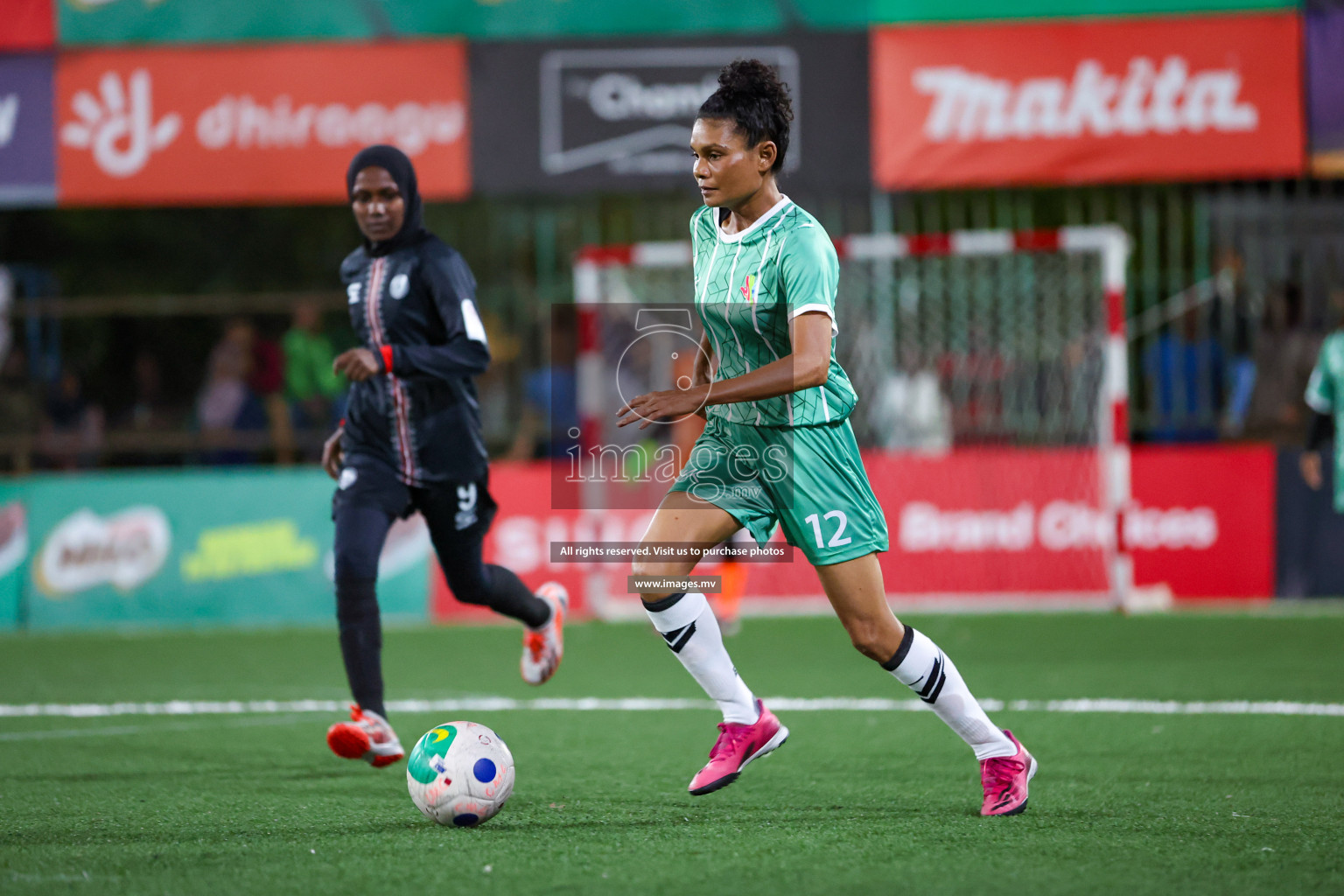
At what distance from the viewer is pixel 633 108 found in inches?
494

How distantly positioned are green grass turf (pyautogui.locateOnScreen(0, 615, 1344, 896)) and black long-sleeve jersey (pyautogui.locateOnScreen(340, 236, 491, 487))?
1200 mm

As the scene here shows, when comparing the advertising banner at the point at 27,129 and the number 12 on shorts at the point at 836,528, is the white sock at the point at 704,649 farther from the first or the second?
the advertising banner at the point at 27,129

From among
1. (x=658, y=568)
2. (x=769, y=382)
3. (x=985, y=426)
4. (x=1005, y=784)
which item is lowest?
(x=1005, y=784)

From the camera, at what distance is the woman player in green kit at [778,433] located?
15.7ft

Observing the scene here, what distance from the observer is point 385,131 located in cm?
1270

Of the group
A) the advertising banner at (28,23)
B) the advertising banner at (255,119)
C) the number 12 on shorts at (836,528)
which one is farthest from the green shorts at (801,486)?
the advertising banner at (28,23)

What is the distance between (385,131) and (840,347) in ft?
13.2

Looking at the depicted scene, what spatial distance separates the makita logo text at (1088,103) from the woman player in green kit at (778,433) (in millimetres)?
7993

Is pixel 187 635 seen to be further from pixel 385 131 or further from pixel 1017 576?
pixel 1017 576

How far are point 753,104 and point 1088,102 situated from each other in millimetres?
8386

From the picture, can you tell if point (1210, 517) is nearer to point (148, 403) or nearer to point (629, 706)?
point (629, 706)

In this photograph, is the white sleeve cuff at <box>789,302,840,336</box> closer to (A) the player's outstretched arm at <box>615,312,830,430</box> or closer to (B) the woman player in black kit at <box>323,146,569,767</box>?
(A) the player's outstretched arm at <box>615,312,830,430</box>

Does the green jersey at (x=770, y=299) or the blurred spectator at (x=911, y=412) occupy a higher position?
the green jersey at (x=770, y=299)

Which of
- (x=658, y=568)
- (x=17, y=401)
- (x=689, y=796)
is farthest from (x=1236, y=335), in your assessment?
(x=17, y=401)
